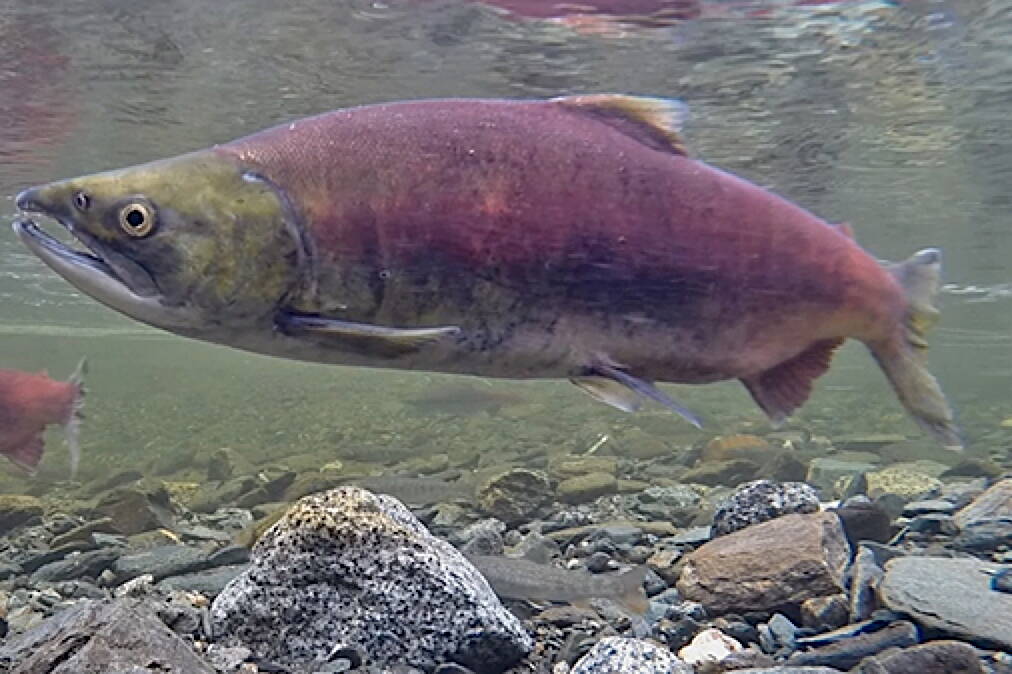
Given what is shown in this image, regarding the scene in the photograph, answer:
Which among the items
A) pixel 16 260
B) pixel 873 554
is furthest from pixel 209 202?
pixel 16 260

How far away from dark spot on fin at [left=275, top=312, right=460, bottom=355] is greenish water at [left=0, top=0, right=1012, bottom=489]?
1382 millimetres

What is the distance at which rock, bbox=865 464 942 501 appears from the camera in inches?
367

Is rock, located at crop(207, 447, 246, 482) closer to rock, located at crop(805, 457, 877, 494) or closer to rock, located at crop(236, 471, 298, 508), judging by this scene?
rock, located at crop(236, 471, 298, 508)

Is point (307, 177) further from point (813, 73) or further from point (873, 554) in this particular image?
point (813, 73)

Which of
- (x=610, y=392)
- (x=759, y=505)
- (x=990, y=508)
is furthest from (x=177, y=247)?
(x=990, y=508)

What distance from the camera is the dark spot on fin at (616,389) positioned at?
242 cm

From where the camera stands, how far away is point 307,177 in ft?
7.84

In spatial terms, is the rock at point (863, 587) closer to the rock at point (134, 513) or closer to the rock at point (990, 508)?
the rock at point (990, 508)

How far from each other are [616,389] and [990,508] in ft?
14.7

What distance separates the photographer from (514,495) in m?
8.44

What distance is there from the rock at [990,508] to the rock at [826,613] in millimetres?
1922

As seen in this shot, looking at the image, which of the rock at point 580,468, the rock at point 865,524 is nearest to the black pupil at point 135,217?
the rock at point 865,524

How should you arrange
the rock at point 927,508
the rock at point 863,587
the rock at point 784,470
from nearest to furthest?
the rock at point 863,587 < the rock at point 927,508 < the rock at point 784,470

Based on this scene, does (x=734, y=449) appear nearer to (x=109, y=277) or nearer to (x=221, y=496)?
(x=221, y=496)
